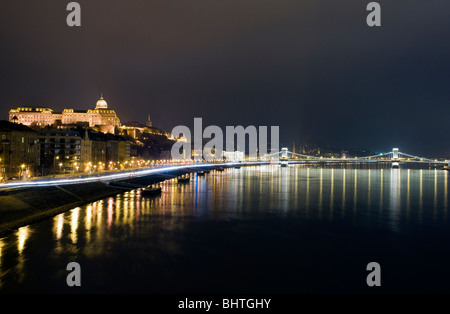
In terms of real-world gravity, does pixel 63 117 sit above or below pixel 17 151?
above

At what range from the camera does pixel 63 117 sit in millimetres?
85125

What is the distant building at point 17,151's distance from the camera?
30.7m

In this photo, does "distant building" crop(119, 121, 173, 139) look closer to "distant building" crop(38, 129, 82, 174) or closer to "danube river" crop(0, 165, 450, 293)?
"distant building" crop(38, 129, 82, 174)

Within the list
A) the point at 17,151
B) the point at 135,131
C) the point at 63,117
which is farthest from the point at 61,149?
the point at 135,131

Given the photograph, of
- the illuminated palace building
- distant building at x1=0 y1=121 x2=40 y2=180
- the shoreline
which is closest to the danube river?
the shoreline

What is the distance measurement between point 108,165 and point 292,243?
144ft

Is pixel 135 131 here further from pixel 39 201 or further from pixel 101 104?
pixel 39 201

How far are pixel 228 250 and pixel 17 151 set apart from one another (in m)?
26.5

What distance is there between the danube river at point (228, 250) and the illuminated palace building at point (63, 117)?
2431 inches

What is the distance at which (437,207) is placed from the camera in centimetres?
2773

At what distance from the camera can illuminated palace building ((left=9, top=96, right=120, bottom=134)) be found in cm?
7800

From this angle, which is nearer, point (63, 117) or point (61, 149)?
point (61, 149)
